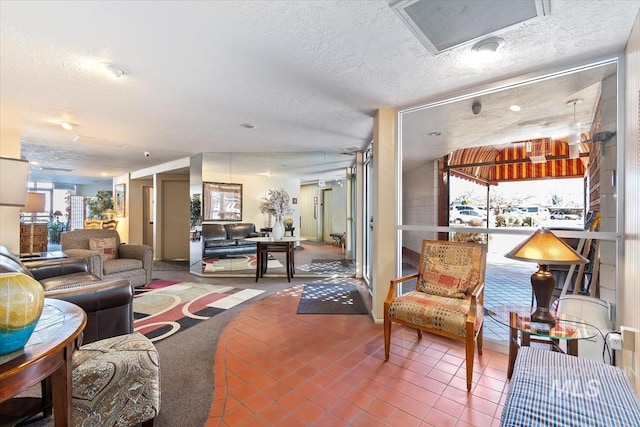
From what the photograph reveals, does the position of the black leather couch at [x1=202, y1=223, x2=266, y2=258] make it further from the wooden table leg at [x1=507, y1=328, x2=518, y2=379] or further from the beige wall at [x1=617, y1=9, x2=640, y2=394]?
the beige wall at [x1=617, y1=9, x2=640, y2=394]

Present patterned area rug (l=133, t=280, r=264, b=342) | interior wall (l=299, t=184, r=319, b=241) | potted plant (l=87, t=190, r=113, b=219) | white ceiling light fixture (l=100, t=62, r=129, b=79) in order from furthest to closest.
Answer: potted plant (l=87, t=190, r=113, b=219) < interior wall (l=299, t=184, r=319, b=241) < patterned area rug (l=133, t=280, r=264, b=342) < white ceiling light fixture (l=100, t=62, r=129, b=79)

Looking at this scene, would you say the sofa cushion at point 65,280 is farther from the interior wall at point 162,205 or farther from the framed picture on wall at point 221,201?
the interior wall at point 162,205

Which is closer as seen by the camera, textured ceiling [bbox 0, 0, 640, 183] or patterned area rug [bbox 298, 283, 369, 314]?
textured ceiling [bbox 0, 0, 640, 183]

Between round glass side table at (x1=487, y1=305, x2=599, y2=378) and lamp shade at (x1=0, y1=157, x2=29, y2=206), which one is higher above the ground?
lamp shade at (x1=0, y1=157, x2=29, y2=206)

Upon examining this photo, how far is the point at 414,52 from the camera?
200cm

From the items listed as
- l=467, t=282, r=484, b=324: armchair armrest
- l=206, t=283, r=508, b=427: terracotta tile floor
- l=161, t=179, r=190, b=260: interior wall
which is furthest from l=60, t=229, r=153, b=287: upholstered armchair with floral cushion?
l=467, t=282, r=484, b=324: armchair armrest

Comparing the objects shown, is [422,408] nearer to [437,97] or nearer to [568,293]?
[568,293]

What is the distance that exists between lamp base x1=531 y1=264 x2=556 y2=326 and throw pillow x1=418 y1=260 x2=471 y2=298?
58cm

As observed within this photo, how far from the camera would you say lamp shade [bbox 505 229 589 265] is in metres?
1.77

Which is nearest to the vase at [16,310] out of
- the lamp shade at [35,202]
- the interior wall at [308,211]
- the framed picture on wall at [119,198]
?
the interior wall at [308,211]

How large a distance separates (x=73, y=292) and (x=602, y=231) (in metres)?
3.87

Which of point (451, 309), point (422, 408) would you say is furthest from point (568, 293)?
point (422, 408)

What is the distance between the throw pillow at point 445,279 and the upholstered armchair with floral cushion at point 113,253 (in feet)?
13.1

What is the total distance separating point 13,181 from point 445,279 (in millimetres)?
4367
